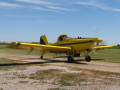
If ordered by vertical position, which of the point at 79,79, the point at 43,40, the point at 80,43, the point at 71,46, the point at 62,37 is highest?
the point at 62,37

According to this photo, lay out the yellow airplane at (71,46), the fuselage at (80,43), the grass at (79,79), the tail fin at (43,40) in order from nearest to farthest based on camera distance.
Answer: the grass at (79,79) → the yellow airplane at (71,46) → the fuselage at (80,43) → the tail fin at (43,40)

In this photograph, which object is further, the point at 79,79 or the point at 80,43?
the point at 80,43

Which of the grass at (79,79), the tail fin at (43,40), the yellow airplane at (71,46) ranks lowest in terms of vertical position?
the grass at (79,79)

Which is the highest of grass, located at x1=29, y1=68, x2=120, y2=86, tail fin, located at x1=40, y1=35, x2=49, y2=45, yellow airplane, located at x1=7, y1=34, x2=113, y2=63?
tail fin, located at x1=40, y1=35, x2=49, y2=45

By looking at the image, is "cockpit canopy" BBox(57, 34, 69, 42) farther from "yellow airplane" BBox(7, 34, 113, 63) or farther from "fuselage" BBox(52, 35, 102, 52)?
"fuselage" BBox(52, 35, 102, 52)

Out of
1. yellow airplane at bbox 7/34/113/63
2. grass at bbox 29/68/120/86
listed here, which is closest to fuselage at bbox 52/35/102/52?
yellow airplane at bbox 7/34/113/63

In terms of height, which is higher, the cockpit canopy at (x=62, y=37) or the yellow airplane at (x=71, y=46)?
the cockpit canopy at (x=62, y=37)

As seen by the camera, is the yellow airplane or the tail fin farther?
the tail fin

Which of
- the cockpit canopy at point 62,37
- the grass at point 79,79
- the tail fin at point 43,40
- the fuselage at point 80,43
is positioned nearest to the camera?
the grass at point 79,79

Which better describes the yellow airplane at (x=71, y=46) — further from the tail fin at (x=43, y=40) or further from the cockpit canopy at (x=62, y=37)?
the tail fin at (x=43, y=40)

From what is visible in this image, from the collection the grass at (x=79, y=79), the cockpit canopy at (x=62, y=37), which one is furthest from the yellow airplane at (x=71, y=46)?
the grass at (x=79, y=79)

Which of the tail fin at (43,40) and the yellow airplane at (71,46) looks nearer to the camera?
the yellow airplane at (71,46)

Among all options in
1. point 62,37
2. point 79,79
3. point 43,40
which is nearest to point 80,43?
point 62,37

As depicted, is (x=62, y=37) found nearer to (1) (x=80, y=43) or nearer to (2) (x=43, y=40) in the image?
(1) (x=80, y=43)
